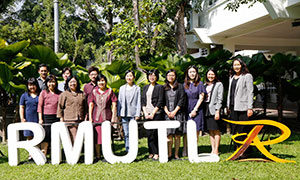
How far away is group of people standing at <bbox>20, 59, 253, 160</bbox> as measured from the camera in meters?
5.09

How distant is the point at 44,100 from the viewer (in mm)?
5152

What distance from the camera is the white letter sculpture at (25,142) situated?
4.77 meters

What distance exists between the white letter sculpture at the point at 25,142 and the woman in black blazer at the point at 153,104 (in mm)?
1739

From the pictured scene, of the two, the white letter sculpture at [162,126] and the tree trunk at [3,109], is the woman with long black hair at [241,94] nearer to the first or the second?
the white letter sculpture at [162,126]

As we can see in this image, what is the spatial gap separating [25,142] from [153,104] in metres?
2.14

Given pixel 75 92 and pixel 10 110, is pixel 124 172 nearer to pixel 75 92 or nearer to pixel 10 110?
pixel 75 92

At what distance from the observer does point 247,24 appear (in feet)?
36.5

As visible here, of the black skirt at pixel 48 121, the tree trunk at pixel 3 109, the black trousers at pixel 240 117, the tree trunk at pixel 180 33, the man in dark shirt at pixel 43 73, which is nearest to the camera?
the black trousers at pixel 240 117

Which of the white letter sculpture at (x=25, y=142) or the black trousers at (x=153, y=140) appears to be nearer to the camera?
the white letter sculpture at (x=25, y=142)

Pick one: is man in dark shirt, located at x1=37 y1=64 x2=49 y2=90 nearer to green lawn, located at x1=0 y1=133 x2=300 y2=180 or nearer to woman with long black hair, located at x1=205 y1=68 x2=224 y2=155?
green lawn, located at x1=0 y1=133 x2=300 y2=180

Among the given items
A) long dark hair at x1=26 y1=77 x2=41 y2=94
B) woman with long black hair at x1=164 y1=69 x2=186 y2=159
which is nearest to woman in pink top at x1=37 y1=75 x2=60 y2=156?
long dark hair at x1=26 y1=77 x2=41 y2=94

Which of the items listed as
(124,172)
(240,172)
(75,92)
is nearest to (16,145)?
(75,92)

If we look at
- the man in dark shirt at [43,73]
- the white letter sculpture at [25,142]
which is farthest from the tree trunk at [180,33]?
the white letter sculpture at [25,142]

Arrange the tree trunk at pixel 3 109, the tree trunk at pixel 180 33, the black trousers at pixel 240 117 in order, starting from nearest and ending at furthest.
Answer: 1. the black trousers at pixel 240 117
2. the tree trunk at pixel 3 109
3. the tree trunk at pixel 180 33
